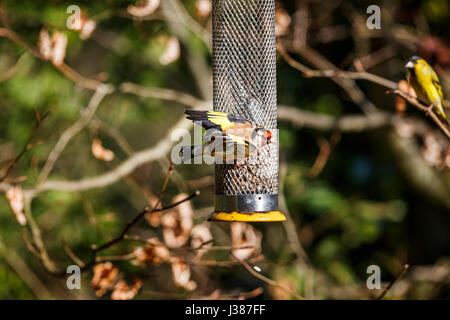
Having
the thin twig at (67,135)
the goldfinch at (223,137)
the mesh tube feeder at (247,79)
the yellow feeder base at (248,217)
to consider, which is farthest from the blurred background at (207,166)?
the goldfinch at (223,137)

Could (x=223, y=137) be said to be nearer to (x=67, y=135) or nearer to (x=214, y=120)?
(x=214, y=120)

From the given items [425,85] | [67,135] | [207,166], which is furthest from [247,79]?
[207,166]

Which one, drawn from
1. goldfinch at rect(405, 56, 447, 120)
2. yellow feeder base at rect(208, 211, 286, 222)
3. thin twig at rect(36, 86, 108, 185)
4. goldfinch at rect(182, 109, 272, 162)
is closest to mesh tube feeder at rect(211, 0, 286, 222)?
yellow feeder base at rect(208, 211, 286, 222)

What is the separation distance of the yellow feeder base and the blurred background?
4.99 ft

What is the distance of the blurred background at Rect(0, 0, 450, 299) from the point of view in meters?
6.02

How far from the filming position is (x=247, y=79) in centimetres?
440

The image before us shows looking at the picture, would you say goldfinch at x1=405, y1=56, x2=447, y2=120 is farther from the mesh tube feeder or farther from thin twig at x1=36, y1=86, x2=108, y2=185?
thin twig at x1=36, y1=86, x2=108, y2=185

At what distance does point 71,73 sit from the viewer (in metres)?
5.77

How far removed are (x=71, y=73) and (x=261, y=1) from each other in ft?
6.46

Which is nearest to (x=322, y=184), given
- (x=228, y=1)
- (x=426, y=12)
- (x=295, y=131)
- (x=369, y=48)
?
(x=295, y=131)

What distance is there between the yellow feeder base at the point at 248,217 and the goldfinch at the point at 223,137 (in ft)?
1.03

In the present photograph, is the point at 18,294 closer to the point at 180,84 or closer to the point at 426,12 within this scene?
the point at 180,84

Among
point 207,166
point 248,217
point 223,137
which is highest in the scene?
point 223,137

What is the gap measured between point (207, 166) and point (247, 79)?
3.09 metres
